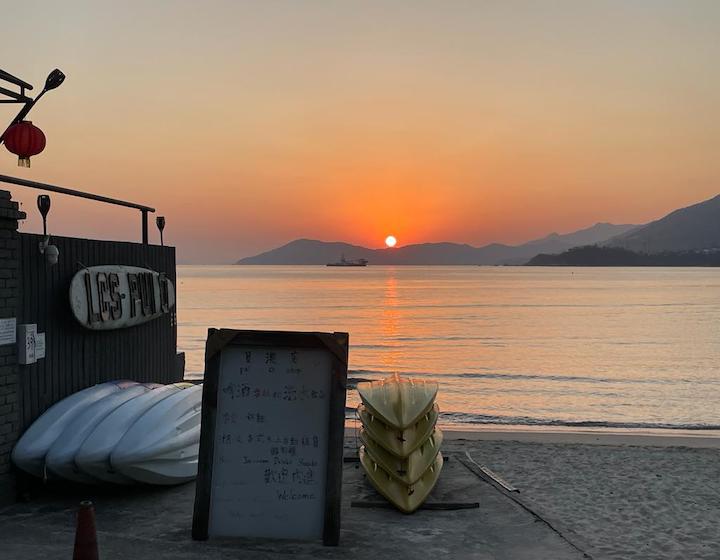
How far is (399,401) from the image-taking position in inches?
311

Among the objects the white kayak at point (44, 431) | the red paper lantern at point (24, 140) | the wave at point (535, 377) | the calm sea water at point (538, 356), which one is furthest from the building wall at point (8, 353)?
the wave at point (535, 377)

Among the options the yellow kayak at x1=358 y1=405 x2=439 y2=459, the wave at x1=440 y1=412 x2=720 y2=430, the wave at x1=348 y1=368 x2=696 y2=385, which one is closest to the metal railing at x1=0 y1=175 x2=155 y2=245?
the yellow kayak at x1=358 y1=405 x2=439 y2=459

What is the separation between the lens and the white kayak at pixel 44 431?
703 cm

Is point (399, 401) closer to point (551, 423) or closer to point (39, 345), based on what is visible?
point (39, 345)

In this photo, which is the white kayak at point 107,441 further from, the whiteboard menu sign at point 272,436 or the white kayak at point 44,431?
the whiteboard menu sign at point 272,436

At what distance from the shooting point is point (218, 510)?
621 cm

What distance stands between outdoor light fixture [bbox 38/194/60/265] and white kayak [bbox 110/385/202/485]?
193 centimetres

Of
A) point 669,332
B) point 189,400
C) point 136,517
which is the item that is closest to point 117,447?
point 136,517

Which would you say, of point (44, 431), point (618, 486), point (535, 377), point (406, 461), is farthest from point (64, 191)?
Answer: point (535, 377)

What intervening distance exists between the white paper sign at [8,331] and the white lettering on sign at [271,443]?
2330 millimetres

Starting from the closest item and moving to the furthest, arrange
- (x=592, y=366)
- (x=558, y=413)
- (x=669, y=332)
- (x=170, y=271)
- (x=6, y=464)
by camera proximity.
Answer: (x=6, y=464), (x=170, y=271), (x=558, y=413), (x=592, y=366), (x=669, y=332)

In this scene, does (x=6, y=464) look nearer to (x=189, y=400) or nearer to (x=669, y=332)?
(x=189, y=400)

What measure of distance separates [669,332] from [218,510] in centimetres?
4368

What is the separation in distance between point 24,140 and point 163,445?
11.9 feet
